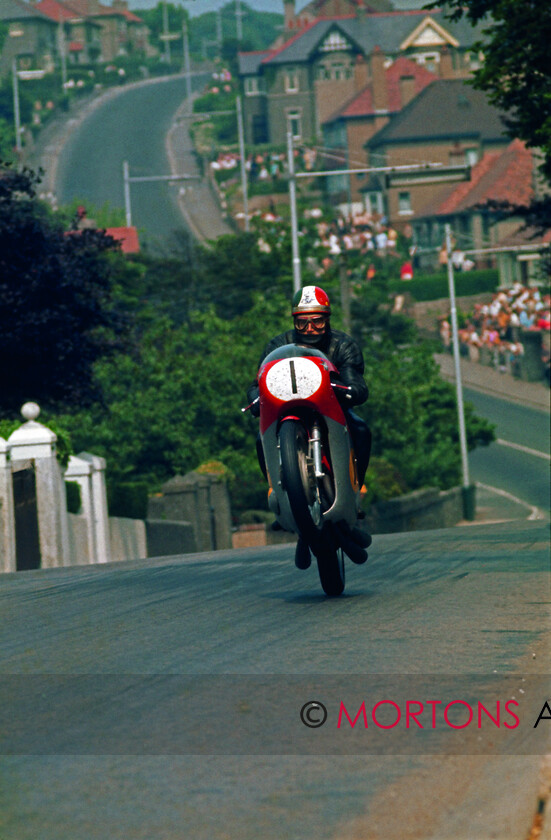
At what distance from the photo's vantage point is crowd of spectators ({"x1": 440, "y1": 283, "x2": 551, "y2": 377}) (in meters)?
61.5

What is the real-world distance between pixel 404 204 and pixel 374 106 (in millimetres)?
16426

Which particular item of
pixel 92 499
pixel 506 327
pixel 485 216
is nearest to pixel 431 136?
pixel 485 216

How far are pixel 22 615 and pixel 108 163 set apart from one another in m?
114

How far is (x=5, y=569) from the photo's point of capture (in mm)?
18375

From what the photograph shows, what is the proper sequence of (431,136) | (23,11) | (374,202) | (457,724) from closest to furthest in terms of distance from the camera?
(457,724), (431,136), (374,202), (23,11)

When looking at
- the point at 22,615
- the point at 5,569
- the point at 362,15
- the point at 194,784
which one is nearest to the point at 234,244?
the point at 5,569

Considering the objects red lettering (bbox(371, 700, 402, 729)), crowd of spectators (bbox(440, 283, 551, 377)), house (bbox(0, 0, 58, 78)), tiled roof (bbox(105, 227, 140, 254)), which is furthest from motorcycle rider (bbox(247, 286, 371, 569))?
house (bbox(0, 0, 58, 78))

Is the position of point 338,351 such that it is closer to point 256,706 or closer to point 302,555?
point 302,555

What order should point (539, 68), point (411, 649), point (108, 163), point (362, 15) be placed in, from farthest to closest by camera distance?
point (362, 15) → point (108, 163) → point (539, 68) → point (411, 649)

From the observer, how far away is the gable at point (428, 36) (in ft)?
459

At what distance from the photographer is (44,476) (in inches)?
806

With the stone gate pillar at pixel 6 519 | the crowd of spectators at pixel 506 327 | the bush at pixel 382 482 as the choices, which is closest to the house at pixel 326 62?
the crowd of spectators at pixel 506 327

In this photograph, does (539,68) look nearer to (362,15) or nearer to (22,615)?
(22,615)

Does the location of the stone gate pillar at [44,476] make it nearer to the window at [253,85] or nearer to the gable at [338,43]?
the gable at [338,43]
